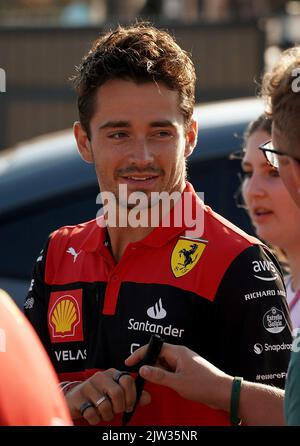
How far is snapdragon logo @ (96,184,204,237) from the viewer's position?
2.99 meters

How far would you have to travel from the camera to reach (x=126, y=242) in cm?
310

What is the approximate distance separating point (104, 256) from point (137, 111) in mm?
405

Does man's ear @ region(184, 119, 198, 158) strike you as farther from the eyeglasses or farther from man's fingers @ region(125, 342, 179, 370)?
man's fingers @ region(125, 342, 179, 370)

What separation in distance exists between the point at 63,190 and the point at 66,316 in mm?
1645

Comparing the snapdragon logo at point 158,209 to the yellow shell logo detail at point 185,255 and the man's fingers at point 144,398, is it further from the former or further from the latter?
the man's fingers at point 144,398

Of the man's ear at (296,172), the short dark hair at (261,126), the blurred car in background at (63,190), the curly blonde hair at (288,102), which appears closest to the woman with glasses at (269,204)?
the short dark hair at (261,126)

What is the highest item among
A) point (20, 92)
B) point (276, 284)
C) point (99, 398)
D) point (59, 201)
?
point (20, 92)

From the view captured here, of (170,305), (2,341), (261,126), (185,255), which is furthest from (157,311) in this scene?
(261,126)

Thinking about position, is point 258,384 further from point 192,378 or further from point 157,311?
point 157,311

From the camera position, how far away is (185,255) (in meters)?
2.93

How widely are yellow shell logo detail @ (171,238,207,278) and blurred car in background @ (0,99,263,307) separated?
1549mm

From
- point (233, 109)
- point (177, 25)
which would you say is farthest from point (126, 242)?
point (177, 25)

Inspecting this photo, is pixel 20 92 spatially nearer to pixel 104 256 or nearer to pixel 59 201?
pixel 59 201

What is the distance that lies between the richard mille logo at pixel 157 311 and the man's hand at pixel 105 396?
0.20 m
